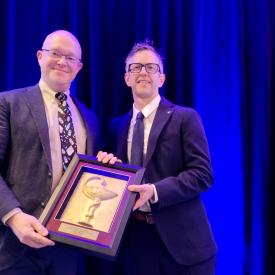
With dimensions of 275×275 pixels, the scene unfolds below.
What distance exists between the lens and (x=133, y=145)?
61.0 inches

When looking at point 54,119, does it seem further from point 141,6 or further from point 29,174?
point 141,6

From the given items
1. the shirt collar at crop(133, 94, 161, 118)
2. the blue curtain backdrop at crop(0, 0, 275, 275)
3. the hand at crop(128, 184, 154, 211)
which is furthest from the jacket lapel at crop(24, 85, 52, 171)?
the blue curtain backdrop at crop(0, 0, 275, 275)

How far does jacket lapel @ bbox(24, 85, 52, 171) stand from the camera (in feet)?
4.43

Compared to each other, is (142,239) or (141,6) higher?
(141,6)

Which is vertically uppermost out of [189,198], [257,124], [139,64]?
[139,64]

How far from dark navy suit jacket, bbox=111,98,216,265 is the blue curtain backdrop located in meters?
0.50

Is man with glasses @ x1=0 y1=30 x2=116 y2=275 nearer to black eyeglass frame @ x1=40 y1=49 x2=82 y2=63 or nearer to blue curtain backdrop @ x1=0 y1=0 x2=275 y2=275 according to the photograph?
black eyeglass frame @ x1=40 y1=49 x2=82 y2=63

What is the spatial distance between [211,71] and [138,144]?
0.78 metres

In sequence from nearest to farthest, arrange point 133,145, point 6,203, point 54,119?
point 6,203, point 54,119, point 133,145

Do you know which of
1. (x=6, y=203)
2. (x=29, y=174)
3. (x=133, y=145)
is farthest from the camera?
(x=133, y=145)

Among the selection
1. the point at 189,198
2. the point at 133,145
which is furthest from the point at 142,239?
the point at 133,145

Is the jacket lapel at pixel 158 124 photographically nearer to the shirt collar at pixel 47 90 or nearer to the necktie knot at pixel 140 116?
the necktie knot at pixel 140 116

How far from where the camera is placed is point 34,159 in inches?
52.9

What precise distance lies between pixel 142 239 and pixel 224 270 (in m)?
0.71
